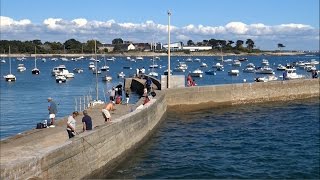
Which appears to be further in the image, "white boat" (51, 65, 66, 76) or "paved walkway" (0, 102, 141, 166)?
"white boat" (51, 65, 66, 76)

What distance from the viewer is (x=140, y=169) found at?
2088cm

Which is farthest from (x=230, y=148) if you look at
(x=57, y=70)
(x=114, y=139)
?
(x=57, y=70)

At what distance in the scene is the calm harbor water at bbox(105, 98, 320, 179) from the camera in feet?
67.9

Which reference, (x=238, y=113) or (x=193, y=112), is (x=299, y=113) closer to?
(x=238, y=113)

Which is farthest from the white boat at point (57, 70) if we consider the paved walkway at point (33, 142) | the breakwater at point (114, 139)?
the paved walkway at point (33, 142)

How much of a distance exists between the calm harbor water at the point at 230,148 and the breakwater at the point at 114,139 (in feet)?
2.52

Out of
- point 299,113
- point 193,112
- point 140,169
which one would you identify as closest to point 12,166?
point 140,169

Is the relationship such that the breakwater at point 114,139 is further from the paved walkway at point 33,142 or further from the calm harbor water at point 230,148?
the calm harbor water at point 230,148

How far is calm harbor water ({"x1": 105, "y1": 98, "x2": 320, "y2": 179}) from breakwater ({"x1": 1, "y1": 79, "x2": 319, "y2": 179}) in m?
0.77

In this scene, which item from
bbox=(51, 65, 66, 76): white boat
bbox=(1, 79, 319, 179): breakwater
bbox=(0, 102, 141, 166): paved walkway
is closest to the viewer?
bbox=(1, 79, 319, 179): breakwater

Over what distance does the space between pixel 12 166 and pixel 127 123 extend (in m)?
10.2

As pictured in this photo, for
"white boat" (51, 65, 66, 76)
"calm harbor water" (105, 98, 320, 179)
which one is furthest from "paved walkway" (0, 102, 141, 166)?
"white boat" (51, 65, 66, 76)

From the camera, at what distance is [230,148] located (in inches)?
1027

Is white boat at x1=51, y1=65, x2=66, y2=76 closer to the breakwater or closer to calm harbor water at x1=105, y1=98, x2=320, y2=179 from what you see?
the breakwater
